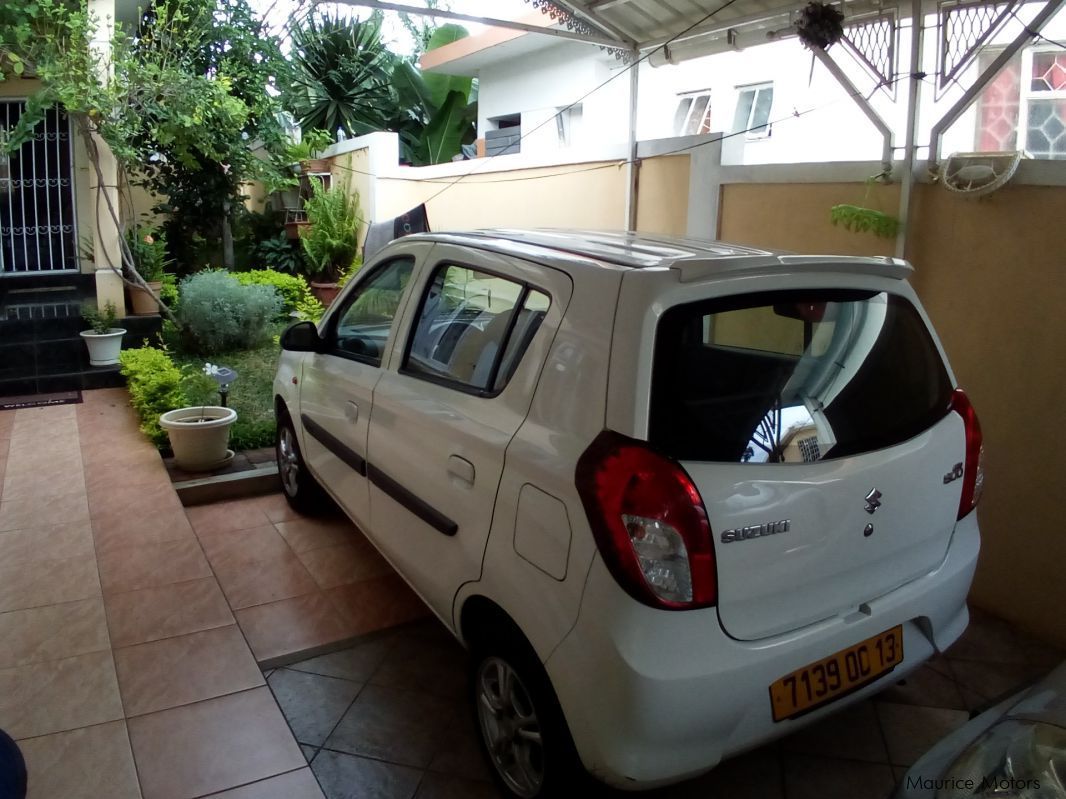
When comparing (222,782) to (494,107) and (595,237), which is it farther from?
(494,107)

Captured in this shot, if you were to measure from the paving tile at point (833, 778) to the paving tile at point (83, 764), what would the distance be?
82.3 inches

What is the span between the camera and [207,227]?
11.3 meters

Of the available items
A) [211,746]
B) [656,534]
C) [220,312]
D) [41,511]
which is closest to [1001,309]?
[656,534]

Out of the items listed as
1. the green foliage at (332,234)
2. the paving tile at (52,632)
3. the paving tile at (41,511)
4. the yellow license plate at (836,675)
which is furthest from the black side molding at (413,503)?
the green foliage at (332,234)

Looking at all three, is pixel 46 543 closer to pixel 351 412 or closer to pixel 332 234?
pixel 351 412

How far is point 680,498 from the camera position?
2004 mm

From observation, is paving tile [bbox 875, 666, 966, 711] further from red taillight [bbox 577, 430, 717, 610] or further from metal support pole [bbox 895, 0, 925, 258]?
metal support pole [bbox 895, 0, 925, 258]

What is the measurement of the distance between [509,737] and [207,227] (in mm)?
10337

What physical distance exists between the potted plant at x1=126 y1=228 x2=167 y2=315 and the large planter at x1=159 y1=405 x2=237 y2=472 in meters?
3.61

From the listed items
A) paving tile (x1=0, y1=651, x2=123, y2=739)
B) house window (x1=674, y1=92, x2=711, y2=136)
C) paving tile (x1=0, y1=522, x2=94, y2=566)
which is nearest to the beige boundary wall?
paving tile (x1=0, y1=651, x2=123, y2=739)

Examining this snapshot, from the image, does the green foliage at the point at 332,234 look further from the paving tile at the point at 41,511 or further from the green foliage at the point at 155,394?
the paving tile at the point at 41,511

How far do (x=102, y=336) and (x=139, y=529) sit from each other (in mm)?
3888

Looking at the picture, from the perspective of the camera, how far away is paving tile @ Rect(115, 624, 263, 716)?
3076 millimetres

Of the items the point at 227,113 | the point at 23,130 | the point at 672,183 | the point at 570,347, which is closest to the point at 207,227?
the point at 227,113
